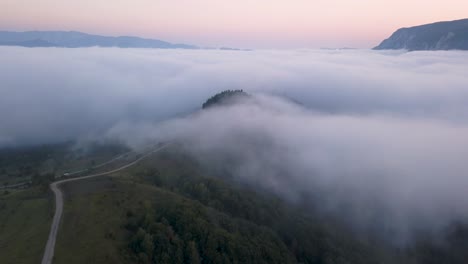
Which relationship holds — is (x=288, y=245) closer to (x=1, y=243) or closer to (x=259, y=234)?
(x=259, y=234)

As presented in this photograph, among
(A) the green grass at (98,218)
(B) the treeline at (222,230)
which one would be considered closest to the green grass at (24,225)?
(A) the green grass at (98,218)

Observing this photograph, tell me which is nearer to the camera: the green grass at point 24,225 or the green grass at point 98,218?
the green grass at point 24,225

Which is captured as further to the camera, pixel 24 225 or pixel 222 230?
pixel 222 230

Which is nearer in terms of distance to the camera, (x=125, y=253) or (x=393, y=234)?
(x=125, y=253)

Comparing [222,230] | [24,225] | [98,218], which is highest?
[98,218]

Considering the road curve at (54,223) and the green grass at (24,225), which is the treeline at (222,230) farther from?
the green grass at (24,225)

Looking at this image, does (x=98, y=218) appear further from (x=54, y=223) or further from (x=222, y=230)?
(x=222, y=230)

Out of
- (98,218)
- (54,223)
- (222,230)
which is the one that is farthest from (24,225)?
(222,230)

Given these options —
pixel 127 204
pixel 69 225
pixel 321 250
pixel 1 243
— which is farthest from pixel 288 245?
pixel 1 243
